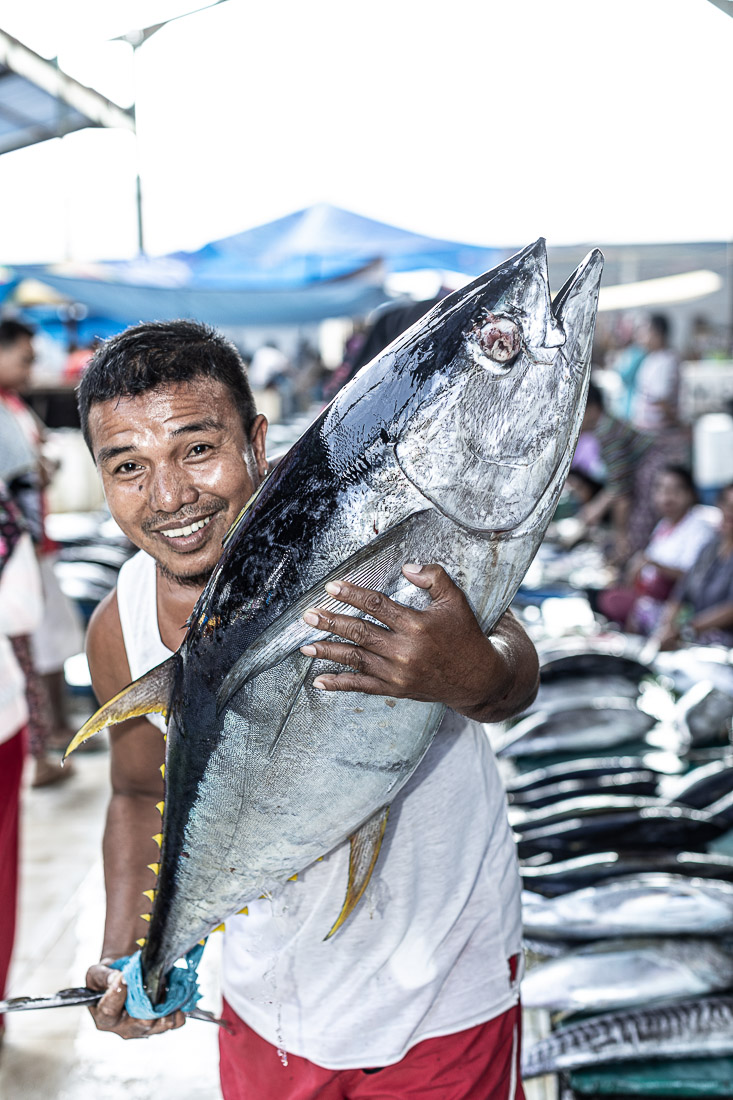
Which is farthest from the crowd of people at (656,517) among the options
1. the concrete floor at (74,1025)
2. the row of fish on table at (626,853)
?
the concrete floor at (74,1025)

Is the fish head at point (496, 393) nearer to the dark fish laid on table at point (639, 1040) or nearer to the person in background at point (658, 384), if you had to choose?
the dark fish laid on table at point (639, 1040)

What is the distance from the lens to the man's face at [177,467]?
1.27 meters

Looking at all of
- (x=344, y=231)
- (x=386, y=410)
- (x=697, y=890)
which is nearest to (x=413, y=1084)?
(x=386, y=410)

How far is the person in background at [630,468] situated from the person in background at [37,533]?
450 centimetres

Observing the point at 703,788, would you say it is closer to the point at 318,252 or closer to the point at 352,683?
the point at 352,683

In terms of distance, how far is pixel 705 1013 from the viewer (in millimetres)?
2357

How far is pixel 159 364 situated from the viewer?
50.4 inches

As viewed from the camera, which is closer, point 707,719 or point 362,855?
point 362,855

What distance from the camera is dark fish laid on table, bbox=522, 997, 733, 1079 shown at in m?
2.30

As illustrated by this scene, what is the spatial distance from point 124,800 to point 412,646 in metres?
0.93

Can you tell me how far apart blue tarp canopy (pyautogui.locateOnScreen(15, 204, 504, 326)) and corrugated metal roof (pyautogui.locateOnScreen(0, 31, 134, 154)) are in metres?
2.33

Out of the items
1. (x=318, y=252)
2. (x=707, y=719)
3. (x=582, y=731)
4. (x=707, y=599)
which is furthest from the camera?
(x=318, y=252)

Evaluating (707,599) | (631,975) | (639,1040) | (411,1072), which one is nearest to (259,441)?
(411,1072)

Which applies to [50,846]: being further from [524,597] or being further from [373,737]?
[373,737]
